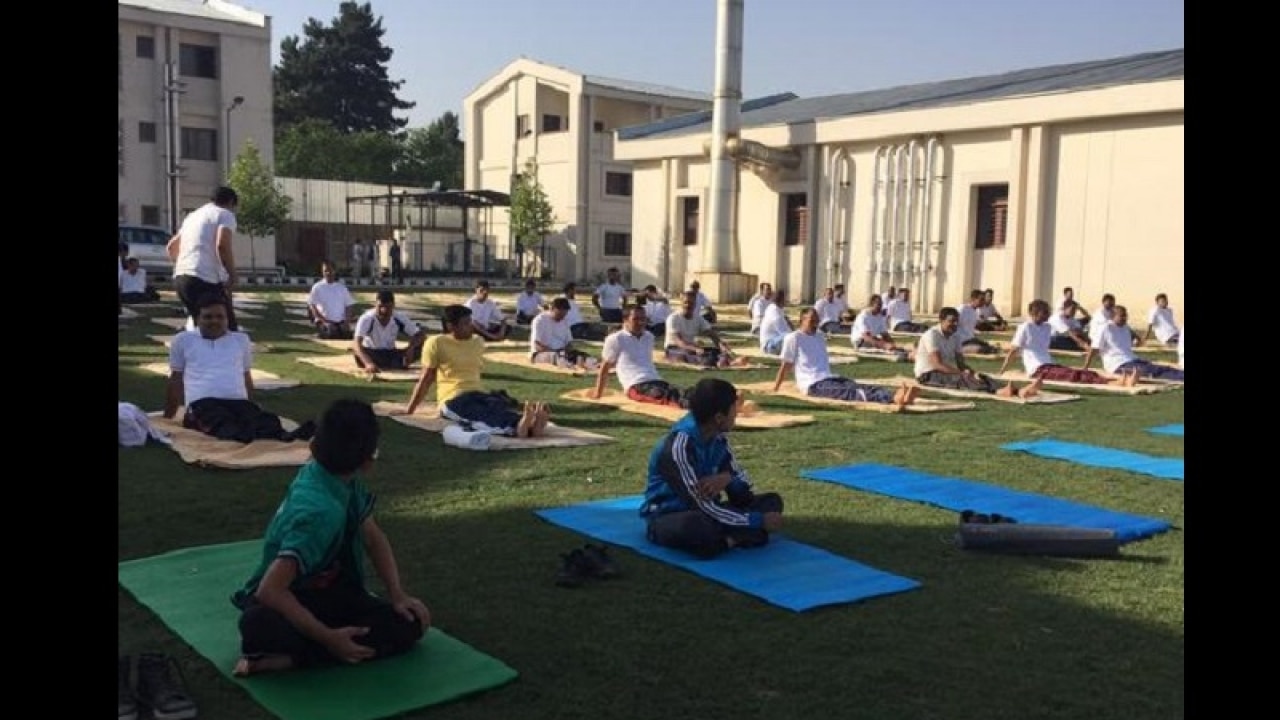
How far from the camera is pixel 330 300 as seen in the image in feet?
49.4

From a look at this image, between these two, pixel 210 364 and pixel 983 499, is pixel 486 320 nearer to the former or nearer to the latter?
pixel 210 364

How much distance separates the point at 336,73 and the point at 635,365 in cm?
4999

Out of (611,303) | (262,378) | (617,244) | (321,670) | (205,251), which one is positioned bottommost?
(321,670)

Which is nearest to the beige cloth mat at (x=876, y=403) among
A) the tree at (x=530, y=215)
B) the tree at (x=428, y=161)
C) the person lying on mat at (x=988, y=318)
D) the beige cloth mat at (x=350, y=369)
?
the beige cloth mat at (x=350, y=369)

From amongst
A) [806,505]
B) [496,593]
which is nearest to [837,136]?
[806,505]

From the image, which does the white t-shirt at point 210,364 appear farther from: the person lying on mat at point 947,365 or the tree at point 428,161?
the tree at point 428,161

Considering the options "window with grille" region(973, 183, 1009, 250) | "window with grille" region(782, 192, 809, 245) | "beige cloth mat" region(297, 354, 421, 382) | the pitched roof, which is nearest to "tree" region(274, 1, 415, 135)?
the pitched roof

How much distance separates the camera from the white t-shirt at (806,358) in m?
10.9

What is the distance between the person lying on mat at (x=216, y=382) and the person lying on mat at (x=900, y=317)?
13.2 m

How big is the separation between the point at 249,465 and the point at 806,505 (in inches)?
132

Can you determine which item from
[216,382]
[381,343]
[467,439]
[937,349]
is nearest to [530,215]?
[381,343]

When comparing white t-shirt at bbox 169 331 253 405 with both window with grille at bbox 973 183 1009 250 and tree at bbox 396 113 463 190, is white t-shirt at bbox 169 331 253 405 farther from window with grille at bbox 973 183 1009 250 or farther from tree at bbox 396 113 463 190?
Answer: tree at bbox 396 113 463 190

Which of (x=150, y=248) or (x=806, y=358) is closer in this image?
(x=806, y=358)
